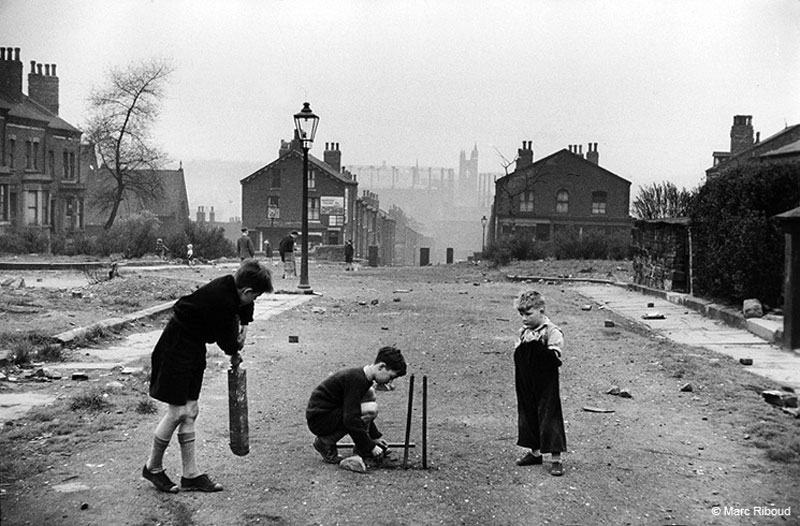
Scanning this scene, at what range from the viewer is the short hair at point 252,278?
5.20 m

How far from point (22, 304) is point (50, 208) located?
4272 centimetres

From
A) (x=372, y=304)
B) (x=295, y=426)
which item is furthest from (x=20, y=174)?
(x=295, y=426)

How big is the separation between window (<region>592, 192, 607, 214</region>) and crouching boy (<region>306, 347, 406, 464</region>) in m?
57.6

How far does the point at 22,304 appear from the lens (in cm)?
1379

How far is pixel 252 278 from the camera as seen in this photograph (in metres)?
5.21

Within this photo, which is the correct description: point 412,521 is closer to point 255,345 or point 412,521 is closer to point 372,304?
point 255,345

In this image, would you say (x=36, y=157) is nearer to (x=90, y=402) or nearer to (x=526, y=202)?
(x=526, y=202)

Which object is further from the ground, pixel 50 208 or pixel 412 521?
pixel 50 208

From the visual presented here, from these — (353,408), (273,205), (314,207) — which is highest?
(273,205)

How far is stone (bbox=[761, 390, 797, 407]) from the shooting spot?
7.62 m

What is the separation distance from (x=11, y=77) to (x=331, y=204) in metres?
25.8

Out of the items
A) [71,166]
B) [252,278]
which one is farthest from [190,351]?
[71,166]

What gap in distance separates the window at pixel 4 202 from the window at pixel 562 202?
36.8m

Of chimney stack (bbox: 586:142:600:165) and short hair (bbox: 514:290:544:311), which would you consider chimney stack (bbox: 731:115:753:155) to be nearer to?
chimney stack (bbox: 586:142:600:165)
